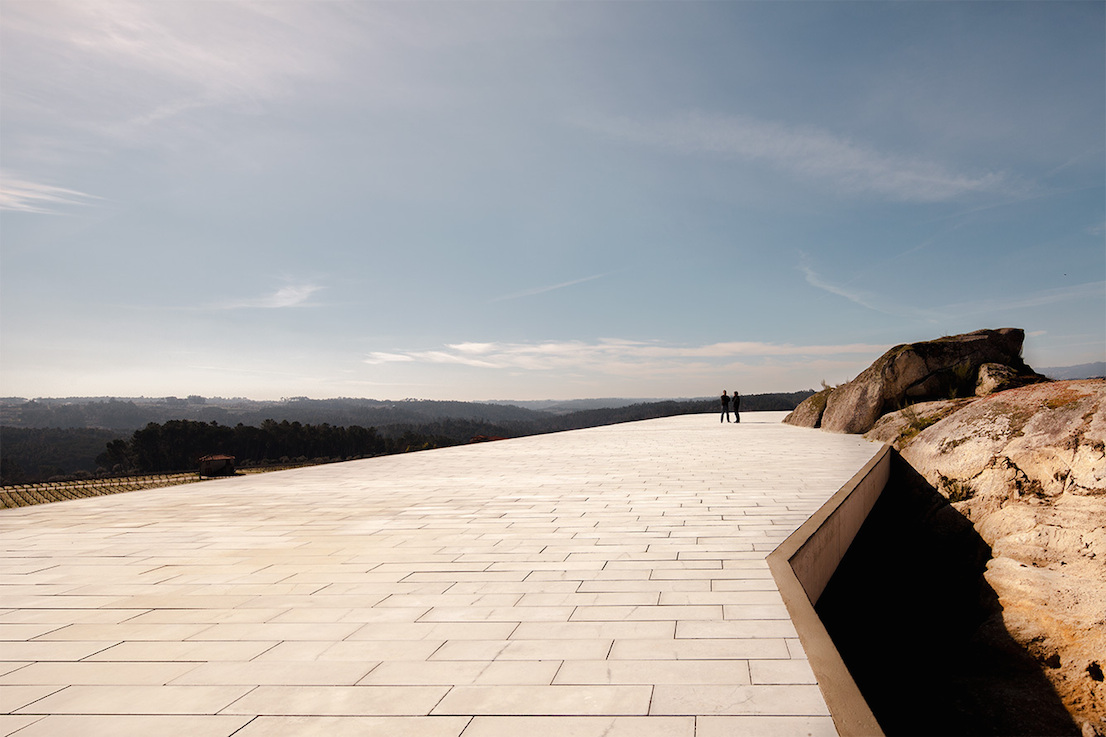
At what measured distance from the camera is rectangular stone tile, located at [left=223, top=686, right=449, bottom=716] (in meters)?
2.38

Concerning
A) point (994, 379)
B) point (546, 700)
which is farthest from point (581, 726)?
point (994, 379)

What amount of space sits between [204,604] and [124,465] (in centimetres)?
9171

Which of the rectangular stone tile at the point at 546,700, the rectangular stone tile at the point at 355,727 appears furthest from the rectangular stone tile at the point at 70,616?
the rectangular stone tile at the point at 546,700

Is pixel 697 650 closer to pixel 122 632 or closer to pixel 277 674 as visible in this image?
pixel 277 674

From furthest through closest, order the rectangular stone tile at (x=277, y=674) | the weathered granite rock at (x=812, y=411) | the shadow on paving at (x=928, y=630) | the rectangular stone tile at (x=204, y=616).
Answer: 1. the weathered granite rock at (x=812, y=411)
2. the shadow on paving at (x=928, y=630)
3. the rectangular stone tile at (x=204, y=616)
4. the rectangular stone tile at (x=277, y=674)

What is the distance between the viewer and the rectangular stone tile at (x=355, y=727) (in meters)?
2.22

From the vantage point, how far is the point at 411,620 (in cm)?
334

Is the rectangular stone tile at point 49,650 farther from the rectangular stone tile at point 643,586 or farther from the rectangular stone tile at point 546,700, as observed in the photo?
the rectangular stone tile at point 643,586

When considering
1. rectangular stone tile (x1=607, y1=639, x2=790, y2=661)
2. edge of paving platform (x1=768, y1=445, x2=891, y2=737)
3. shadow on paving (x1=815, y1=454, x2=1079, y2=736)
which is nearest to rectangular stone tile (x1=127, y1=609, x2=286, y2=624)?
rectangular stone tile (x1=607, y1=639, x2=790, y2=661)

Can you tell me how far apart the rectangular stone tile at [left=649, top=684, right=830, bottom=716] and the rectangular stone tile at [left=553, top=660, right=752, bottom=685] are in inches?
2.7

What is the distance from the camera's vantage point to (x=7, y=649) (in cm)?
312

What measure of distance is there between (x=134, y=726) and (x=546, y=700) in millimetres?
1689

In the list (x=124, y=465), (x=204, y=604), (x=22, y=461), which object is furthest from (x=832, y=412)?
(x=22, y=461)

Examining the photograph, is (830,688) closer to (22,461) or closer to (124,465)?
(124,465)
